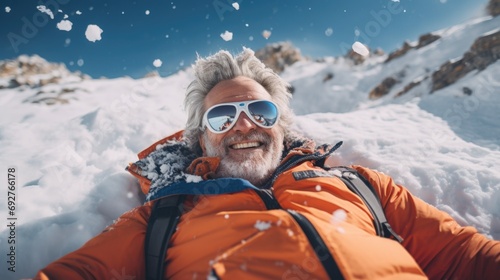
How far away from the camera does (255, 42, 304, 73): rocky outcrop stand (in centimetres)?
3375

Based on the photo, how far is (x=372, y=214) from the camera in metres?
2.23

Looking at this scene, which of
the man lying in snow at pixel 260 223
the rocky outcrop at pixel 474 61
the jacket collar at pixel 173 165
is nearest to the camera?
the man lying in snow at pixel 260 223

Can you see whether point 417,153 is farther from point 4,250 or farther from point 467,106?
point 4,250

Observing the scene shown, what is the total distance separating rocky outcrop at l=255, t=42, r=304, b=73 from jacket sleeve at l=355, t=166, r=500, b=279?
3041 cm

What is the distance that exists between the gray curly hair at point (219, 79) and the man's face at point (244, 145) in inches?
11.0

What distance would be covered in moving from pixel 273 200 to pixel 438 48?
16.8 m

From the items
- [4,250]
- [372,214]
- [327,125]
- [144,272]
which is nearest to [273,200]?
[372,214]

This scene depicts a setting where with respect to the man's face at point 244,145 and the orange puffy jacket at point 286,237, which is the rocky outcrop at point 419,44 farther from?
the orange puffy jacket at point 286,237

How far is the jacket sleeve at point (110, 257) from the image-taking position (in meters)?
1.69

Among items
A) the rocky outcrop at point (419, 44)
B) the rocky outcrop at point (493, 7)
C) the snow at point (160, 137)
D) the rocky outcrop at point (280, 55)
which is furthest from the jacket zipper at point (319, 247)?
the rocky outcrop at point (280, 55)

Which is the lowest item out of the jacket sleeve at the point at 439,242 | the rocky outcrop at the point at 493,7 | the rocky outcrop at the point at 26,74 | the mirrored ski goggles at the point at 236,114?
the jacket sleeve at the point at 439,242

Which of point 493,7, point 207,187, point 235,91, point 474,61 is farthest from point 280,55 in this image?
point 207,187

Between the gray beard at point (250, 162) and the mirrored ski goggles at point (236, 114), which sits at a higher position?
the mirrored ski goggles at point (236, 114)

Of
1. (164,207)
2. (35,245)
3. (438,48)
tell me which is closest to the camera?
(164,207)
